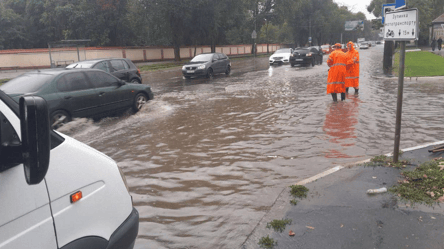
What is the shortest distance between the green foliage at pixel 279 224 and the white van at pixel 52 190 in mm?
1669

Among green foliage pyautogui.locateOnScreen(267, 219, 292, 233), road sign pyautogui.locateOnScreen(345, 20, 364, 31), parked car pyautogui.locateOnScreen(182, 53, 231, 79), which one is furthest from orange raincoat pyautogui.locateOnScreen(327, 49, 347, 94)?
road sign pyautogui.locateOnScreen(345, 20, 364, 31)

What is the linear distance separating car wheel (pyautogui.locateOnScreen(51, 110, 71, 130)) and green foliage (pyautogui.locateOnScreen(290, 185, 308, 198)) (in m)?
5.88

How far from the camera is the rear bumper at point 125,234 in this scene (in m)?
2.54

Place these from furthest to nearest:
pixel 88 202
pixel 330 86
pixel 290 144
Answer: pixel 330 86
pixel 290 144
pixel 88 202

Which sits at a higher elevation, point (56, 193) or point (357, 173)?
point (56, 193)

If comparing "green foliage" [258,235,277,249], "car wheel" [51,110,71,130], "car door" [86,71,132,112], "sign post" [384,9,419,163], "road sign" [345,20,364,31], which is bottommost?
"green foliage" [258,235,277,249]

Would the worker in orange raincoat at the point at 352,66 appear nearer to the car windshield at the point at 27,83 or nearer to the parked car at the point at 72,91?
the parked car at the point at 72,91

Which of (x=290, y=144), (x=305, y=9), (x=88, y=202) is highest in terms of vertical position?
(x=305, y=9)

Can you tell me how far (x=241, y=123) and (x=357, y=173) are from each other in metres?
4.32

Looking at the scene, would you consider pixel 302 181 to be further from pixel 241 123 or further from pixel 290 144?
pixel 241 123

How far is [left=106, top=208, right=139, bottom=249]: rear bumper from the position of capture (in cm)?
254

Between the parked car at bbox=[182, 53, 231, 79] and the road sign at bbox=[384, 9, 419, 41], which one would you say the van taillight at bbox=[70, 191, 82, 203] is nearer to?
the road sign at bbox=[384, 9, 419, 41]

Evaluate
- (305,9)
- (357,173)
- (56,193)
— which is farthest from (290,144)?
(305,9)

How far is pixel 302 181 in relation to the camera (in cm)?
524
